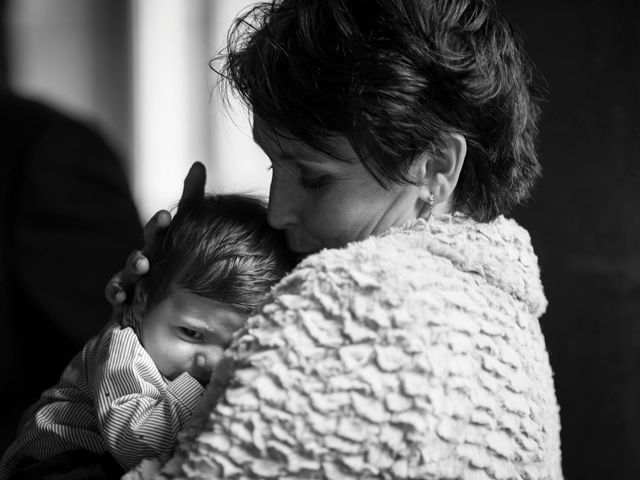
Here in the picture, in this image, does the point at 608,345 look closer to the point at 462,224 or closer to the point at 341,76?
the point at 462,224

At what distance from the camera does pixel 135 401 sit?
3.06ft

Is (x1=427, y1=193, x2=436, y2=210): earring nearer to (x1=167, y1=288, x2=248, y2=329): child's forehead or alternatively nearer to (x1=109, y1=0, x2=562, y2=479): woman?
(x1=109, y1=0, x2=562, y2=479): woman

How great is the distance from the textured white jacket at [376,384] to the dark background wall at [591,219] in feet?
2.25

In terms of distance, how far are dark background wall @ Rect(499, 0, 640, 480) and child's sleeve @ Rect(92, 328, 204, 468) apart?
83cm

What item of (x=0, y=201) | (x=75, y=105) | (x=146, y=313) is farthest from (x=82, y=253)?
(x=75, y=105)

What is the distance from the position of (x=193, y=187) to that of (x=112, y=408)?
0.35m

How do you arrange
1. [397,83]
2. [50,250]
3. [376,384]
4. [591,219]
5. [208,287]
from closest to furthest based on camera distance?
[376,384]
[397,83]
[208,287]
[591,219]
[50,250]

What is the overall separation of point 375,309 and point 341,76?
281 millimetres

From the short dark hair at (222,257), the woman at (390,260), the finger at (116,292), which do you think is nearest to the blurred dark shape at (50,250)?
the finger at (116,292)

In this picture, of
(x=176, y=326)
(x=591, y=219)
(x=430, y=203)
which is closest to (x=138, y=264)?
(x=176, y=326)

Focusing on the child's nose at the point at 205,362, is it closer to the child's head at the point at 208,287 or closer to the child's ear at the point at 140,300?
the child's head at the point at 208,287

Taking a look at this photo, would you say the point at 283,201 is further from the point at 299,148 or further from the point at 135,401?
the point at 135,401

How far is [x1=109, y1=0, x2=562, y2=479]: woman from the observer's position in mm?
741

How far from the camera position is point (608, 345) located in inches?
58.1
